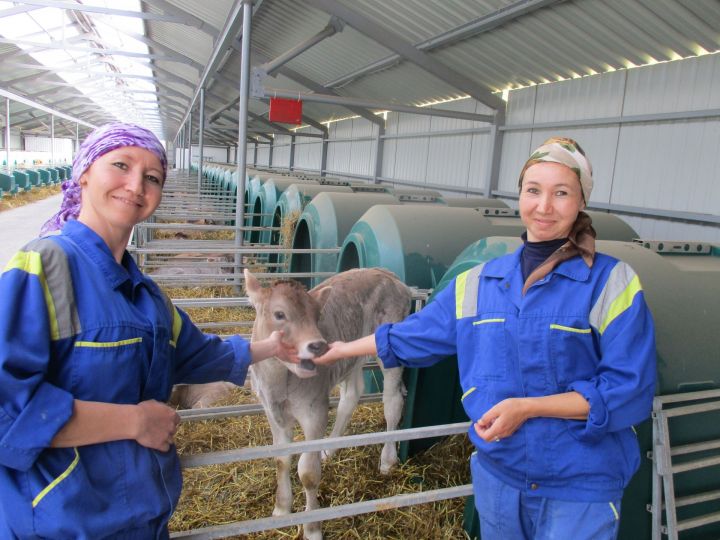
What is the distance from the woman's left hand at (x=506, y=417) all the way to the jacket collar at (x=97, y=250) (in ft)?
3.70

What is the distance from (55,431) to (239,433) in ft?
10.00

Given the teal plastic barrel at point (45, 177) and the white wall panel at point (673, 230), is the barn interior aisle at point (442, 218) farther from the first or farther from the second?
the teal plastic barrel at point (45, 177)

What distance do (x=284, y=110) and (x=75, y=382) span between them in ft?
28.0

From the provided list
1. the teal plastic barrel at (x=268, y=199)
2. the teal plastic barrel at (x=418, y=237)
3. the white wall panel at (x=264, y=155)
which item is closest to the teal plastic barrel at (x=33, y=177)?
the white wall panel at (x=264, y=155)

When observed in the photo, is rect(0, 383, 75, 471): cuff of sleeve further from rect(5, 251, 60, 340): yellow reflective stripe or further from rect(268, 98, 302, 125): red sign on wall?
rect(268, 98, 302, 125): red sign on wall

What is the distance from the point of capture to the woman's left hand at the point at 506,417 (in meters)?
1.68

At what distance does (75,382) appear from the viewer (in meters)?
1.42

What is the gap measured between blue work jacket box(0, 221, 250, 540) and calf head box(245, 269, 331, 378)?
97 cm

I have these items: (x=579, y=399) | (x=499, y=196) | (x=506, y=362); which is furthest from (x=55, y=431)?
(x=499, y=196)

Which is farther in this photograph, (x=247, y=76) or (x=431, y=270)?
(x=247, y=76)

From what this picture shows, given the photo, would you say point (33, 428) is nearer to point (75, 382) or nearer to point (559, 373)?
point (75, 382)

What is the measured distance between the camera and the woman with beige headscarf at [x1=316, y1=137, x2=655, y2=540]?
168cm

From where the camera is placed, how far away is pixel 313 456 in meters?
2.99

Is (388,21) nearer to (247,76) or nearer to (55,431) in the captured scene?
(247,76)
